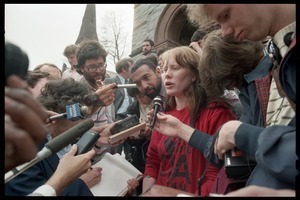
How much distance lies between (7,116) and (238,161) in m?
0.87

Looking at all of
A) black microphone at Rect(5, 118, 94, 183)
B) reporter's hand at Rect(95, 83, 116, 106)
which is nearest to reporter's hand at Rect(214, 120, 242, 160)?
black microphone at Rect(5, 118, 94, 183)

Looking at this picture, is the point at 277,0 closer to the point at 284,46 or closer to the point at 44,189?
the point at 284,46

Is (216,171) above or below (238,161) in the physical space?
below

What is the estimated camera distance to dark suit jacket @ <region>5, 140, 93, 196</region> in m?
1.16

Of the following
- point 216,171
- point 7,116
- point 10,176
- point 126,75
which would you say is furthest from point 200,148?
point 126,75

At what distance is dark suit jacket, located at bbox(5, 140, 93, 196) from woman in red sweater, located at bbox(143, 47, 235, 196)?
497 mm

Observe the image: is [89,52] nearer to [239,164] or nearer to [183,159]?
[183,159]

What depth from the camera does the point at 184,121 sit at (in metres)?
1.89

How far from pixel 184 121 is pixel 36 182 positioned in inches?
35.9

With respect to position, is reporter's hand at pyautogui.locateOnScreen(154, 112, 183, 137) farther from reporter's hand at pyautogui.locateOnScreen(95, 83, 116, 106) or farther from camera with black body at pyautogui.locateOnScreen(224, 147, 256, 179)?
reporter's hand at pyautogui.locateOnScreen(95, 83, 116, 106)

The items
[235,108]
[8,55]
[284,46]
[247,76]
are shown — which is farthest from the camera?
[235,108]

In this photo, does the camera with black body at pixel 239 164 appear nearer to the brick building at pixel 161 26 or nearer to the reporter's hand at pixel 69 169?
the reporter's hand at pixel 69 169

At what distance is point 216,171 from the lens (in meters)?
1.58

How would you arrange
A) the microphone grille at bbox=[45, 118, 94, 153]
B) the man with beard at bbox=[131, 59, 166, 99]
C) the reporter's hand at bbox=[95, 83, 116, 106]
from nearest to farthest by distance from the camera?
the microphone grille at bbox=[45, 118, 94, 153]
the reporter's hand at bbox=[95, 83, 116, 106]
the man with beard at bbox=[131, 59, 166, 99]
